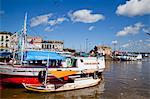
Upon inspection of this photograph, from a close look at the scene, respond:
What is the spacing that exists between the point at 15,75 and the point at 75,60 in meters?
9.84

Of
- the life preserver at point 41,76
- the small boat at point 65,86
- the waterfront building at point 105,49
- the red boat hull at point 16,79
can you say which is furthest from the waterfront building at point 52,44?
the red boat hull at point 16,79

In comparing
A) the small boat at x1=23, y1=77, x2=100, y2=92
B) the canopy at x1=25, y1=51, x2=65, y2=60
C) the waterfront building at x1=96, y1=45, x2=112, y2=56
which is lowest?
the small boat at x1=23, y1=77, x2=100, y2=92

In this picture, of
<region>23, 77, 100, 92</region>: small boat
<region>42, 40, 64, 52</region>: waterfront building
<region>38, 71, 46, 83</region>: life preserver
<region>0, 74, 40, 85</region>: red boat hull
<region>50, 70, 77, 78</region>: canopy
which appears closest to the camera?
<region>23, 77, 100, 92</region>: small boat

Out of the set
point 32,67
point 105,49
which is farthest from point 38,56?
point 105,49

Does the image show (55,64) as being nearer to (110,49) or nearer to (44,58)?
(44,58)

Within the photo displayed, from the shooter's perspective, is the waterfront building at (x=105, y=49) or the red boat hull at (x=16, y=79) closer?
the red boat hull at (x=16, y=79)

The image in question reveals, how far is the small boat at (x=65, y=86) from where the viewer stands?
89.7 ft

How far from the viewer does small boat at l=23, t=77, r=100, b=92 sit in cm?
2733

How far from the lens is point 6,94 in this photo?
2634 cm

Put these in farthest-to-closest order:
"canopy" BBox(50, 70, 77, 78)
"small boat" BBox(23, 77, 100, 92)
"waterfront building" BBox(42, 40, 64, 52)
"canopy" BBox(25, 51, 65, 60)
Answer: "waterfront building" BBox(42, 40, 64, 52) < "canopy" BBox(25, 51, 65, 60) < "canopy" BBox(50, 70, 77, 78) < "small boat" BBox(23, 77, 100, 92)

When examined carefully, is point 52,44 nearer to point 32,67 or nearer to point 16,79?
point 32,67

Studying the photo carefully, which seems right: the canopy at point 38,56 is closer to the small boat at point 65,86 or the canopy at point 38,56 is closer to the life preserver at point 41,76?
the life preserver at point 41,76

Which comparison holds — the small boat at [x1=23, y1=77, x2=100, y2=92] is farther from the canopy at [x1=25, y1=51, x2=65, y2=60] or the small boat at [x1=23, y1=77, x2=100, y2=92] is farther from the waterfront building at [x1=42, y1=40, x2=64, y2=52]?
the waterfront building at [x1=42, y1=40, x2=64, y2=52]

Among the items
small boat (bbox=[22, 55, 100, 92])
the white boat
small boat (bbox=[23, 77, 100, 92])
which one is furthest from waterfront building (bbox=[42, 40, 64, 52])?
→ small boat (bbox=[23, 77, 100, 92])
